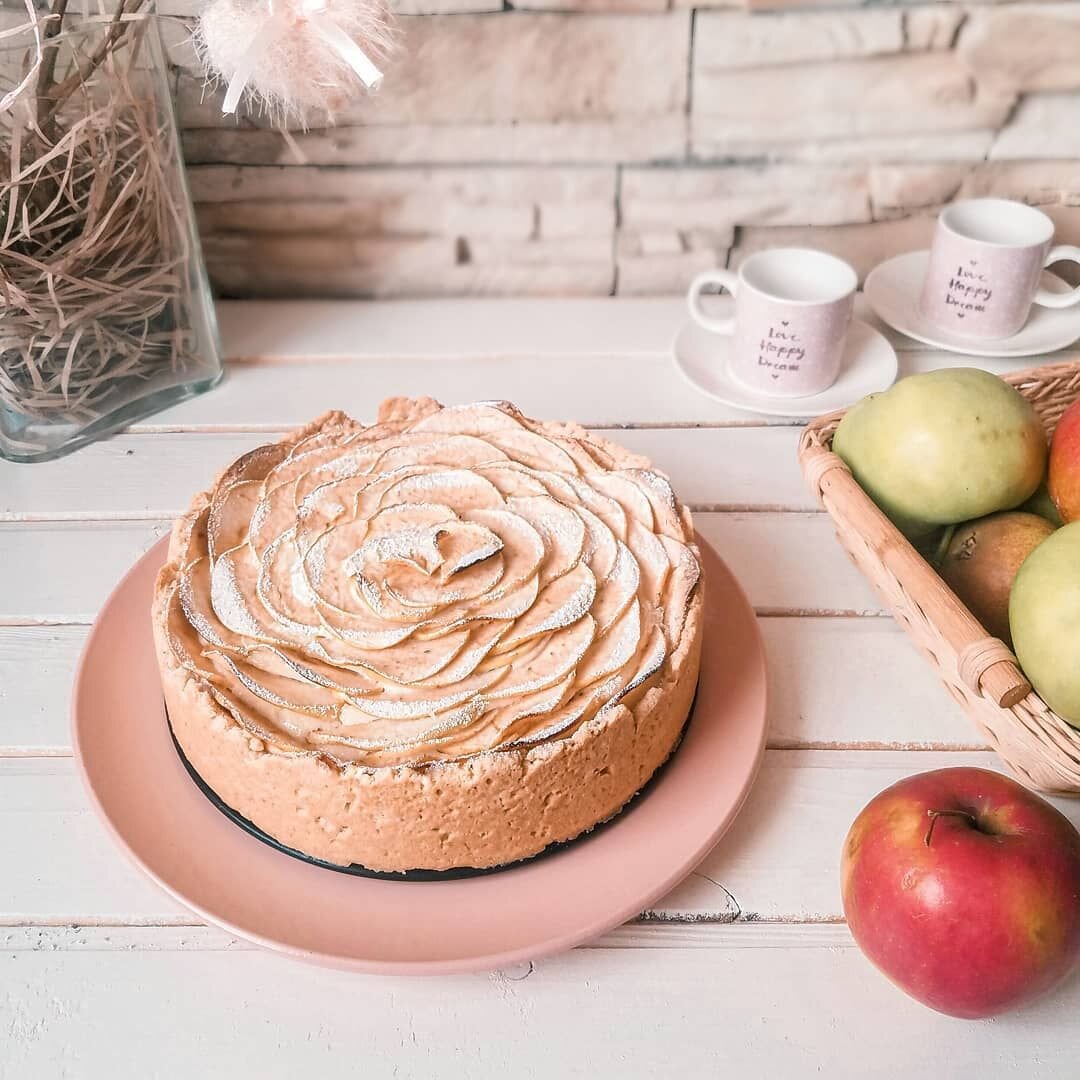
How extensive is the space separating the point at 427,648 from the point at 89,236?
1.78 ft

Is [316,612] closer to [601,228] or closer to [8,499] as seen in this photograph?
[8,499]

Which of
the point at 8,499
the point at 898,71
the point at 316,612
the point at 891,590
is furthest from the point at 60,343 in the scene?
the point at 898,71

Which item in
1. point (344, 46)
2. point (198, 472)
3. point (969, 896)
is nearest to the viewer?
point (969, 896)

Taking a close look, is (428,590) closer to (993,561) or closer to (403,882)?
(403,882)

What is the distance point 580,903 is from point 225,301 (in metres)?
1.00

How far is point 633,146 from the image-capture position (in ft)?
4.33

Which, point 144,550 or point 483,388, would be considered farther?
point 483,388

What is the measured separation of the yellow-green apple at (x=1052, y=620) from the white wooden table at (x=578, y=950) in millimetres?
122

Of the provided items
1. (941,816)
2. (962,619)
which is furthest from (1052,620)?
(941,816)

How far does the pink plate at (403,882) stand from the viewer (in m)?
0.70

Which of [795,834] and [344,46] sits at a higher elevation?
[344,46]

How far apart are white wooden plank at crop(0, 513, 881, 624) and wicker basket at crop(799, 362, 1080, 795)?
1.9 inches

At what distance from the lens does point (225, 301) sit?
1.44 meters

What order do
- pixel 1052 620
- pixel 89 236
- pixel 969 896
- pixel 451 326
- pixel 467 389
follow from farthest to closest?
1. pixel 451 326
2. pixel 467 389
3. pixel 89 236
4. pixel 1052 620
5. pixel 969 896
